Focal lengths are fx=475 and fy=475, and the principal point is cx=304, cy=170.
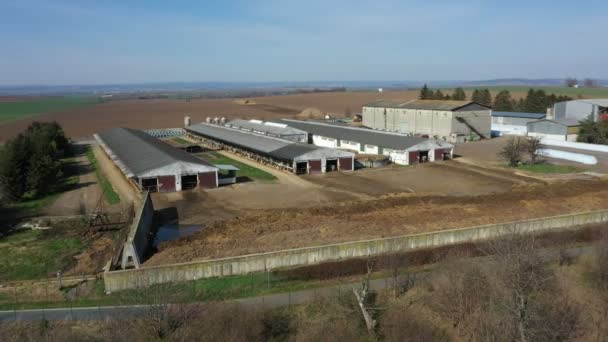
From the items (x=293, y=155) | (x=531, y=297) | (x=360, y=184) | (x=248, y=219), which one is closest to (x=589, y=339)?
(x=531, y=297)

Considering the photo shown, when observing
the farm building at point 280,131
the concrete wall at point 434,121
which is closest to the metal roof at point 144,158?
the farm building at point 280,131

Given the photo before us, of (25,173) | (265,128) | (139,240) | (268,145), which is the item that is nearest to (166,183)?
(25,173)

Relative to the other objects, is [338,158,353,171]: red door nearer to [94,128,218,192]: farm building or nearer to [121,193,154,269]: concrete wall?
[94,128,218,192]: farm building

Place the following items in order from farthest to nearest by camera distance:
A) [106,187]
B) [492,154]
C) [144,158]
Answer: [492,154] → [144,158] → [106,187]

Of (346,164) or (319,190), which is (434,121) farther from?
(319,190)

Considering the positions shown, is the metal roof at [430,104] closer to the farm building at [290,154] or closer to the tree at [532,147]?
the tree at [532,147]

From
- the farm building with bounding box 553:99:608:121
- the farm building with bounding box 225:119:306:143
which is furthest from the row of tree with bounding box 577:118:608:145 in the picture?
the farm building with bounding box 225:119:306:143
